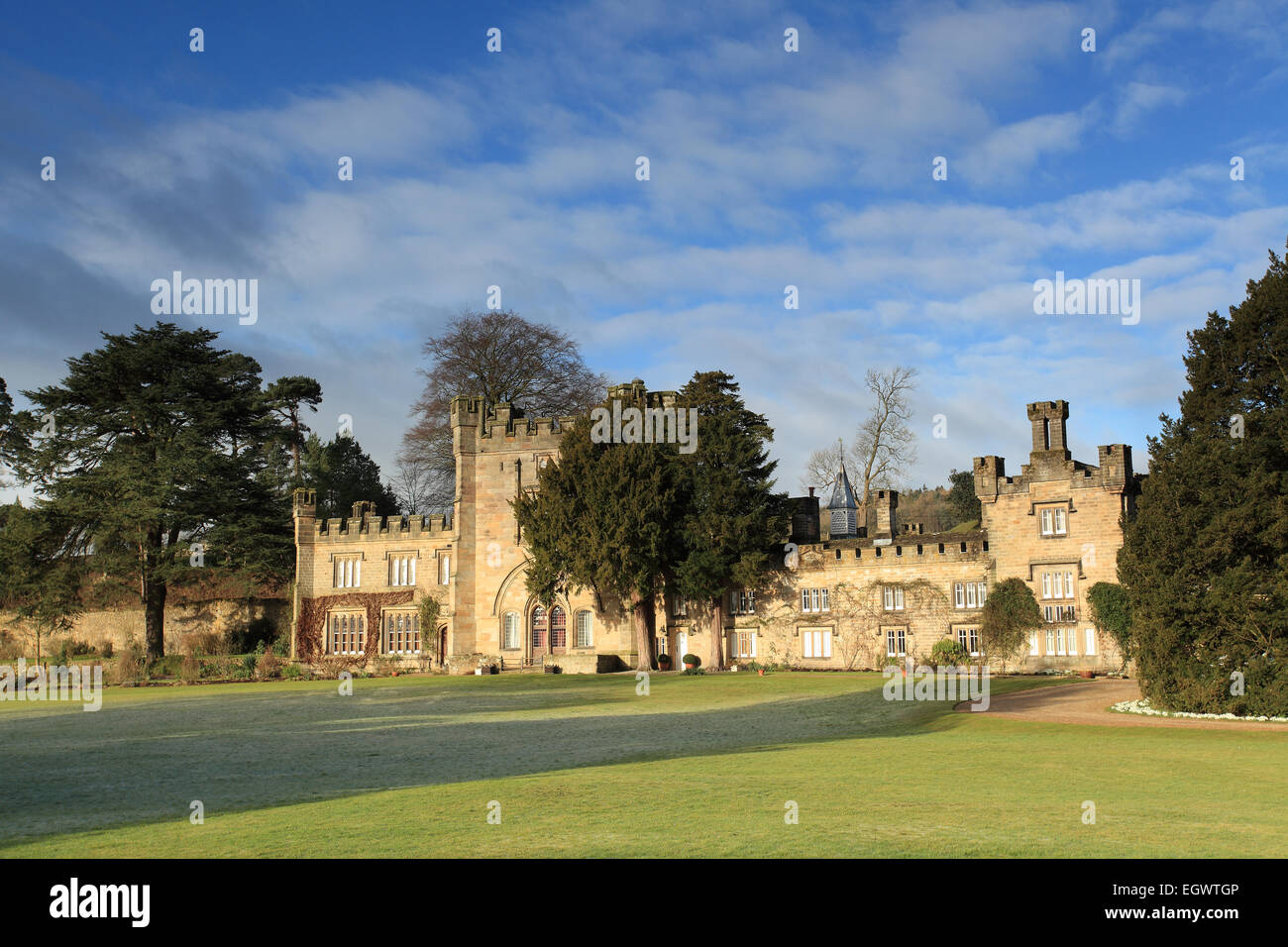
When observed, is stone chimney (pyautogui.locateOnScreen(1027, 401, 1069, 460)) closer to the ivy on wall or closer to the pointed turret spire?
the pointed turret spire

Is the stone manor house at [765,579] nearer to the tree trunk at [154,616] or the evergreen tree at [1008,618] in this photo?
the evergreen tree at [1008,618]

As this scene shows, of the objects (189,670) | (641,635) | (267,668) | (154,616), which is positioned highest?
(154,616)

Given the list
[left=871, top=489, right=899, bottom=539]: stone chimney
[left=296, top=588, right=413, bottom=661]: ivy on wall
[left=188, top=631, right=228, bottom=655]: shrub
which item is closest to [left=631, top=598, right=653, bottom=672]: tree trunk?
[left=871, top=489, right=899, bottom=539]: stone chimney

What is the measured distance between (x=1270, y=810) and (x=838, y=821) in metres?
4.93

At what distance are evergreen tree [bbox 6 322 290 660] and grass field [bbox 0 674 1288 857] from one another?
23794 millimetres

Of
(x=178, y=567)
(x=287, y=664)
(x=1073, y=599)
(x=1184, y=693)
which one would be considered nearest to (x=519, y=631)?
(x=287, y=664)

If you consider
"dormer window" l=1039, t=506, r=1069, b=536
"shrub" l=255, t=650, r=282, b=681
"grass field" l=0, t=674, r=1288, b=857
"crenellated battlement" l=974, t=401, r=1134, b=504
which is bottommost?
"shrub" l=255, t=650, r=282, b=681

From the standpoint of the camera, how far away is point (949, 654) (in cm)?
4059

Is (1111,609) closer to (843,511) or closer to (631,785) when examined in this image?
(843,511)

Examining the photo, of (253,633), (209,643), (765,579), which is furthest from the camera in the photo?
(253,633)

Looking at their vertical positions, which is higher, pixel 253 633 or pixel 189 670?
pixel 253 633

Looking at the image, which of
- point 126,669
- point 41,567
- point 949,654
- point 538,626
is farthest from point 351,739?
point 41,567

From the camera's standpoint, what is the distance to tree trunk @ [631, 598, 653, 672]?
147 ft

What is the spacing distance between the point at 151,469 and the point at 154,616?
A: 717cm
